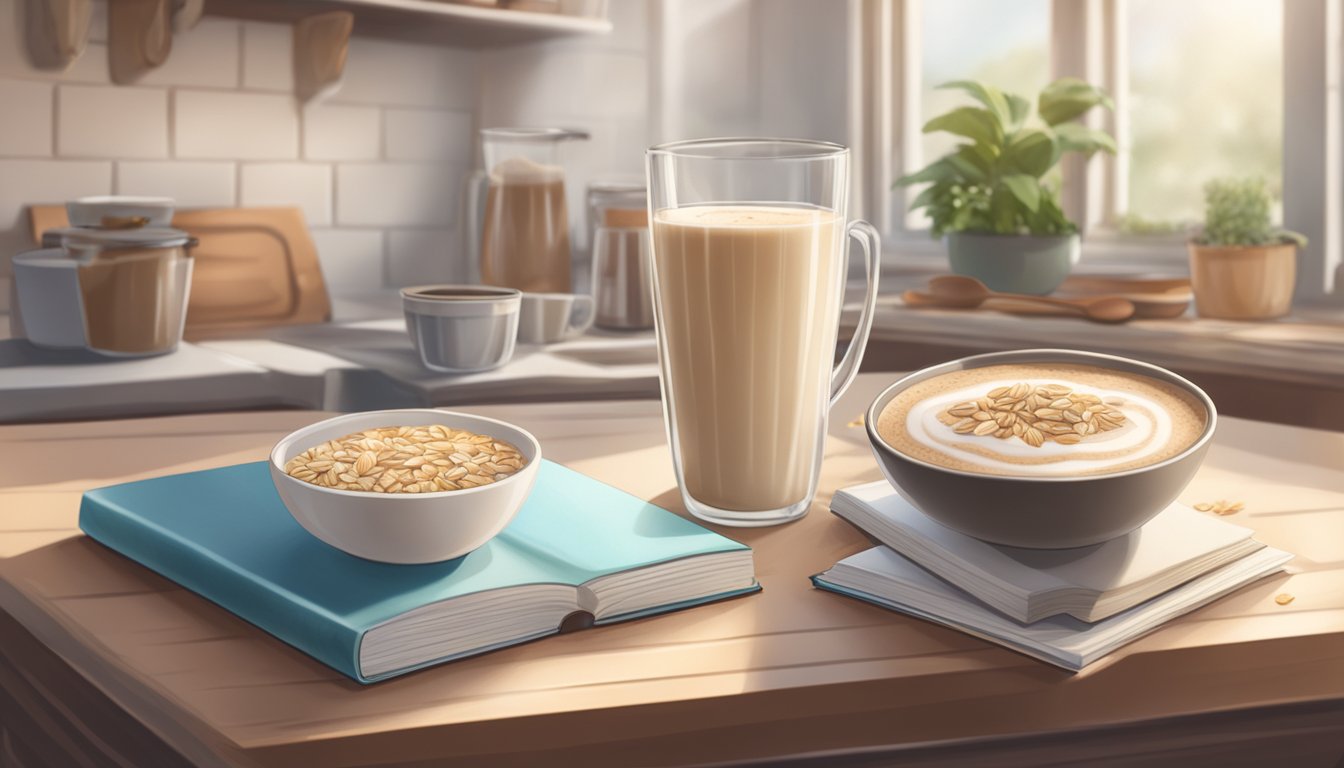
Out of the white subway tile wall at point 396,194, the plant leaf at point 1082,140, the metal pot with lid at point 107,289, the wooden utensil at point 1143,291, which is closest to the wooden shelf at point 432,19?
the white subway tile wall at point 396,194

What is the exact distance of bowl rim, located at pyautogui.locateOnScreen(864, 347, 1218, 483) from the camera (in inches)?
23.9

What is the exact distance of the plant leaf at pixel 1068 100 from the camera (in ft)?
6.88

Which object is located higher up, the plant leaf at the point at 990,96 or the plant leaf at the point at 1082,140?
the plant leaf at the point at 990,96

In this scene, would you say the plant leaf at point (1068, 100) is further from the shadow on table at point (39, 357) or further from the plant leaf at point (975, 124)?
the shadow on table at point (39, 357)

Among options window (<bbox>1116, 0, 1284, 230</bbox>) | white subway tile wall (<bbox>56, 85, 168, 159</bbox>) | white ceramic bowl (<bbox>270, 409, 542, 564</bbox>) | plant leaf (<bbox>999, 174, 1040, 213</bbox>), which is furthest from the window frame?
white ceramic bowl (<bbox>270, 409, 542, 564</bbox>)

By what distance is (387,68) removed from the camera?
228 centimetres

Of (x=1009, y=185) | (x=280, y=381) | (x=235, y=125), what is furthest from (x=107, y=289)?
(x=1009, y=185)

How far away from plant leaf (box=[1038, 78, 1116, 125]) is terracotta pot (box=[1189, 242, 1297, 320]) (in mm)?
372

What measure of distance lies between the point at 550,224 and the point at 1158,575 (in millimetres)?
1354

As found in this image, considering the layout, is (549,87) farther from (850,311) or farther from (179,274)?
(179,274)

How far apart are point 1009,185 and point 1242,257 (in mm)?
393

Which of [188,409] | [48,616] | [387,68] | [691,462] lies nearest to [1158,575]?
[691,462]

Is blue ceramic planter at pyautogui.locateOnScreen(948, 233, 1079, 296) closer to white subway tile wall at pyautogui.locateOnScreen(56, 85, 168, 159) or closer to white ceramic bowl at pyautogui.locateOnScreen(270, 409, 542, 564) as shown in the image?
white subway tile wall at pyautogui.locateOnScreen(56, 85, 168, 159)

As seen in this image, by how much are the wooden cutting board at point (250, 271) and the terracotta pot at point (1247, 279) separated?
1.51 metres
